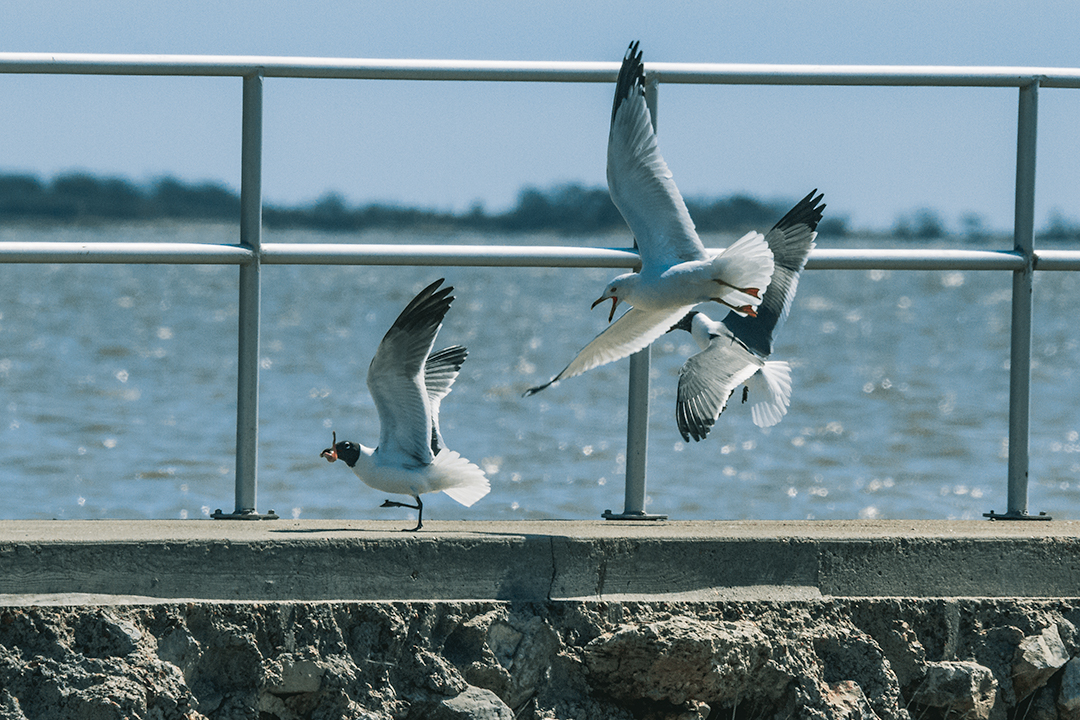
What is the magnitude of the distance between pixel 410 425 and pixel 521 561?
50cm

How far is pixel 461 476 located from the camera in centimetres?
321

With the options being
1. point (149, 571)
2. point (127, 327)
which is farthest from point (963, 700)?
point (127, 327)

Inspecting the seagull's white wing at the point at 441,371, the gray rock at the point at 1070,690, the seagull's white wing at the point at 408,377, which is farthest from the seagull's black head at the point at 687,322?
the gray rock at the point at 1070,690

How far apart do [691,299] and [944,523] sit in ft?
2.80

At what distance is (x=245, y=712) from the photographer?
268 cm

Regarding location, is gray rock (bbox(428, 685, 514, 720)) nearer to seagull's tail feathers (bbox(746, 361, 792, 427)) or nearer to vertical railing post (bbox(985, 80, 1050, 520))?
seagull's tail feathers (bbox(746, 361, 792, 427))

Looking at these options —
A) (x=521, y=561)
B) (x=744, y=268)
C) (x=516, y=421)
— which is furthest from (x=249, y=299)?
(x=516, y=421)

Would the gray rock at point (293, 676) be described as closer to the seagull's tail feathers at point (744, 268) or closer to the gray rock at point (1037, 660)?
the seagull's tail feathers at point (744, 268)

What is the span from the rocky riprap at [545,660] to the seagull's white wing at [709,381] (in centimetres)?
53

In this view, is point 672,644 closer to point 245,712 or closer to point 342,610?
point 342,610

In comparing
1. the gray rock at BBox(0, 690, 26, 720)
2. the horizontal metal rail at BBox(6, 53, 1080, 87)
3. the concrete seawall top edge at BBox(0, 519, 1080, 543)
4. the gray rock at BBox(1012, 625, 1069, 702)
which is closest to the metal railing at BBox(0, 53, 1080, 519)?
the horizontal metal rail at BBox(6, 53, 1080, 87)

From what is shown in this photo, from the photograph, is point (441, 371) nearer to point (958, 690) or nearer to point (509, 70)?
point (509, 70)

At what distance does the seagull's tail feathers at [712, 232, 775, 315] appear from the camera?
3145 millimetres

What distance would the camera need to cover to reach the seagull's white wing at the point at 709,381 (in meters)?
3.26
